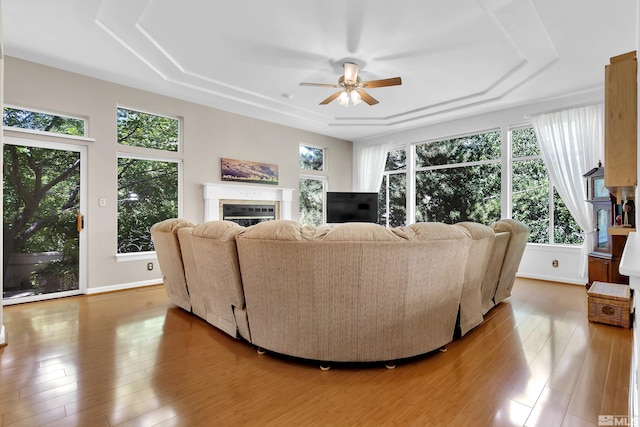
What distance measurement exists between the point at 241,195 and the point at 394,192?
3.43 m

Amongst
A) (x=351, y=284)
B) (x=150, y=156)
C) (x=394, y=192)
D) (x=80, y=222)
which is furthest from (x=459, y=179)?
(x=80, y=222)

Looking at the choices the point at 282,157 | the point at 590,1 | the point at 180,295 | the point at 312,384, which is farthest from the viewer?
the point at 282,157

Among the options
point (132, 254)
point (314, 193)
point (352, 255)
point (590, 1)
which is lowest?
point (132, 254)

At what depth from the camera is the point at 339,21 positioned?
2938 millimetres

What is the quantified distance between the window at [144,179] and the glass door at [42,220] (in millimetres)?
518

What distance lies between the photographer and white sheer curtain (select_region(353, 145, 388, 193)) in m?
7.07

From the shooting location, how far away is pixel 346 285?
1.95 metres

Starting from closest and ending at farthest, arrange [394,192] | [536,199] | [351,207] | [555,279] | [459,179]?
[555,279] → [536,199] → [459,179] → [351,207] → [394,192]

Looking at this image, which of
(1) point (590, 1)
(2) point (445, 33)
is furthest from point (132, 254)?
(1) point (590, 1)

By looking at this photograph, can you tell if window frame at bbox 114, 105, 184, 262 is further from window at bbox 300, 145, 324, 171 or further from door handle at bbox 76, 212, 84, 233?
window at bbox 300, 145, 324, 171

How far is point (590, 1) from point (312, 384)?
12.0 feet

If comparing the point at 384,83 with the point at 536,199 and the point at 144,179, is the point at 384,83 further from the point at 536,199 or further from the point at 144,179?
the point at 144,179

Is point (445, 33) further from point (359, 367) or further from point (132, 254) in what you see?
point (132, 254)

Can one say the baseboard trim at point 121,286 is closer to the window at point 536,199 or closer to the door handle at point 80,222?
the door handle at point 80,222
